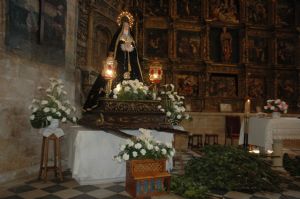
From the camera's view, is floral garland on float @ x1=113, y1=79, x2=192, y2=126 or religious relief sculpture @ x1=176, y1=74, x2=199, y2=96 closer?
floral garland on float @ x1=113, y1=79, x2=192, y2=126

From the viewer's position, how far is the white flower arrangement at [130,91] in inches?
230

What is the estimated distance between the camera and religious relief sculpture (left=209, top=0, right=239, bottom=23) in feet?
38.6

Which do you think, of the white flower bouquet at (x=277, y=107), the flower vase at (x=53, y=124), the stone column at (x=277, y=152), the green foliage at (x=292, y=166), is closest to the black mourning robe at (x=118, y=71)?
the flower vase at (x=53, y=124)

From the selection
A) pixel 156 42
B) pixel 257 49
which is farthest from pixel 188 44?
pixel 257 49

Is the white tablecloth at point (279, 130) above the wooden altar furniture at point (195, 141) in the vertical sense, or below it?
above

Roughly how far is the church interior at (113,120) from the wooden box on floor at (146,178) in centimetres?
2

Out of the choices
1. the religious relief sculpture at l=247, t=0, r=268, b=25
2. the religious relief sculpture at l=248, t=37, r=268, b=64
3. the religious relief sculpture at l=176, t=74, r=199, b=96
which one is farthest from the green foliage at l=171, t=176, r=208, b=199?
the religious relief sculpture at l=247, t=0, r=268, b=25

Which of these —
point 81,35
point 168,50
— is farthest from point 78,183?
point 168,50

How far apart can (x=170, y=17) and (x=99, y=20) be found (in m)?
3.41

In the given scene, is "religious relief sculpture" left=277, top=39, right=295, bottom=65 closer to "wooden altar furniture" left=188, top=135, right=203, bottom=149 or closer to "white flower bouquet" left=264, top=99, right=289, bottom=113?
"wooden altar furniture" left=188, top=135, right=203, bottom=149

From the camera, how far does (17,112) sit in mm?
5859

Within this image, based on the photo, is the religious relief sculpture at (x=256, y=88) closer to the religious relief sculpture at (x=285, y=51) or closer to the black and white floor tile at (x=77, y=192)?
the religious relief sculpture at (x=285, y=51)

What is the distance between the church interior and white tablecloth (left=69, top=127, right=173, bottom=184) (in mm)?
20

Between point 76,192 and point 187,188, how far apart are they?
1.91 metres
